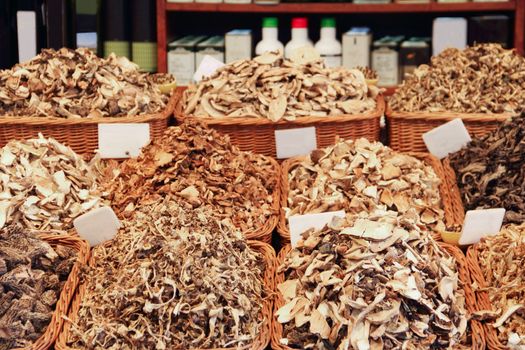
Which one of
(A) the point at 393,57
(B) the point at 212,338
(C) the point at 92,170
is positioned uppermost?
(A) the point at 393,57

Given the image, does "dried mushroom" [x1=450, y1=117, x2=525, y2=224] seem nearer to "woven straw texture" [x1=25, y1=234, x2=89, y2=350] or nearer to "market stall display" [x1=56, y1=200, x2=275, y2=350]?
"market stall display" [x1=56, y1=200, x2=275, y2=350]

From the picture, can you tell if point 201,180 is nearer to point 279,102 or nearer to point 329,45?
point 279,102

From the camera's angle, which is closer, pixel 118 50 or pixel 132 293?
pixel 132 293

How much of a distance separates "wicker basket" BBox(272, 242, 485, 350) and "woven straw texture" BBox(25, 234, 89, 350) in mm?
444

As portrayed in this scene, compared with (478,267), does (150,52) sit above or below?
above

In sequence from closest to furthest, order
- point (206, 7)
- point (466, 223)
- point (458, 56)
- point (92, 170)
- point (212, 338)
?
point (212, 338) → point (466, 223) → point (92, 170) → point (458, 56) → point (206, 7)

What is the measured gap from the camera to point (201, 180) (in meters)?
2.43

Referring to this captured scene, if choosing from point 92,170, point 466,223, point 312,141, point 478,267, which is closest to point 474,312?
point 478,267

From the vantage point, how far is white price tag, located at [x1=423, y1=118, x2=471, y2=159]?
2826mm

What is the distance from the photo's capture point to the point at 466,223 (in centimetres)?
226

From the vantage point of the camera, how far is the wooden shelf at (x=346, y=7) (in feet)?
12.6

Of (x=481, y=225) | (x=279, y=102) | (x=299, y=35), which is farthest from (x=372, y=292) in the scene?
(x=299, y=35)

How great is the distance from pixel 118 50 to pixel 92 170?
4.21 ft

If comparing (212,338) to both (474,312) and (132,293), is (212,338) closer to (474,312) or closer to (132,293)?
(132,293)
